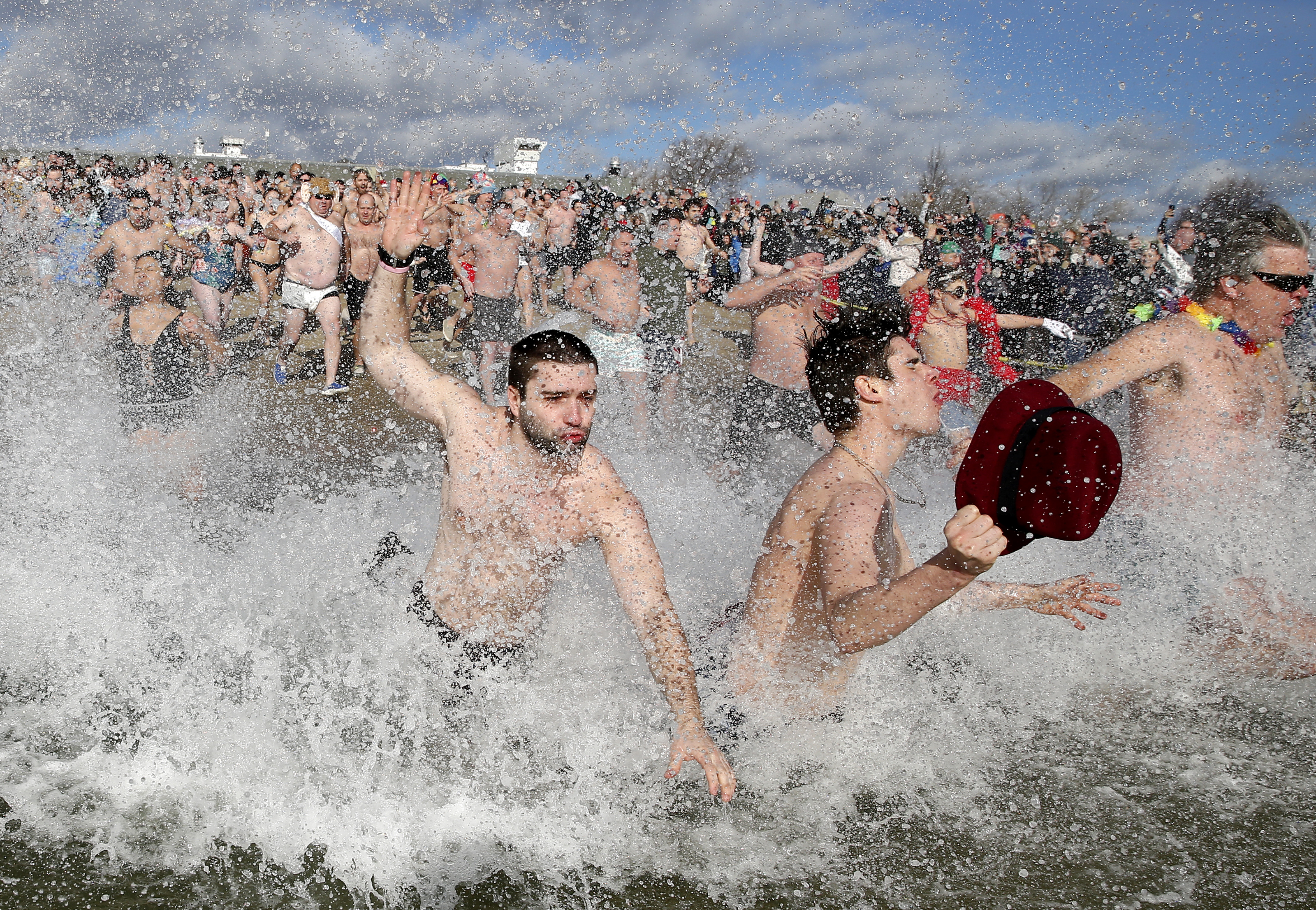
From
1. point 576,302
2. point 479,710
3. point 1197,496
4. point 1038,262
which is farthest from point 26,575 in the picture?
point 1038,262

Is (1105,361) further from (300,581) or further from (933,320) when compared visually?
(300,581)

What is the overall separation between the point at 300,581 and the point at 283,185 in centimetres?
872

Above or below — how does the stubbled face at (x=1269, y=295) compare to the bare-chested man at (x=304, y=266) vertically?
below

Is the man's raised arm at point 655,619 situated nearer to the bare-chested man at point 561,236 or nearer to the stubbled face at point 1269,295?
the stubbled face at point 1269,295

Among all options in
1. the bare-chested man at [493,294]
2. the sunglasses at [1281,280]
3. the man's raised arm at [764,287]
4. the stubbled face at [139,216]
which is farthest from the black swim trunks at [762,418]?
the stubbled face at [139,216]

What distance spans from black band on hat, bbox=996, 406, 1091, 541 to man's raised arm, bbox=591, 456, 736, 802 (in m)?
0.91

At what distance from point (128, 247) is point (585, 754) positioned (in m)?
6.94

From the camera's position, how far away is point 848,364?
2742 millimetres

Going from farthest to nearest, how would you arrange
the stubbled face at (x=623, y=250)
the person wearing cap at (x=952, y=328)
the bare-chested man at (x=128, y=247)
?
the bare-chested man at (x=128, y=247) → the stubbled face at (x=623, y=250) → the person wearing cap at (x=952, y=328)

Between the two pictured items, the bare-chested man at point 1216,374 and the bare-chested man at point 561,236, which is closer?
the bare-chested man at point 1216,374

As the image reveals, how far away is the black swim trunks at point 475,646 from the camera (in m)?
2.90

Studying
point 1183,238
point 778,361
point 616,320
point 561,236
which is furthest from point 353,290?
point 1183,238

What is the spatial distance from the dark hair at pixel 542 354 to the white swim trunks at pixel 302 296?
601cm

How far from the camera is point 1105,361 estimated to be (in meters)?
3.27
